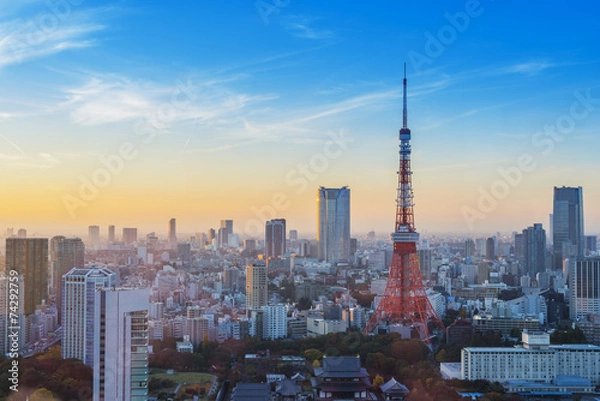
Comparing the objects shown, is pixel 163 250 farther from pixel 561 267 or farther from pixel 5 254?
pixel 561 267

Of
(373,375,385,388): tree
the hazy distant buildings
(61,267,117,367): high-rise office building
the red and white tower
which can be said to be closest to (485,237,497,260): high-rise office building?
the red and white tower

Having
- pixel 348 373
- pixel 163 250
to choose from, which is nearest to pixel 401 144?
pixel 348 373

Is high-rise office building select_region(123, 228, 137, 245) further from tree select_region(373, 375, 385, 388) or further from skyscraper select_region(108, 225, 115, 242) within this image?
tree select_region(373, 375, 385, 388)

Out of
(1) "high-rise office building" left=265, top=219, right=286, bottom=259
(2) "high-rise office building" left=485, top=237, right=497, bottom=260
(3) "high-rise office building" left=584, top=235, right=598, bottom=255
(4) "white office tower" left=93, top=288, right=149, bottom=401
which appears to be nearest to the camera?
(4) "white office tower" left=93, top=288, right=149, bottom=401

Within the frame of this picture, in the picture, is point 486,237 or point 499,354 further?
point 486,237

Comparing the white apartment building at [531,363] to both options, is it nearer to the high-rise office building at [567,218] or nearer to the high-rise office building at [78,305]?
the high-rise office building at [78,305]

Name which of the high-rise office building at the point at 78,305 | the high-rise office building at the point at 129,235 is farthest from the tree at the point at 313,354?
the high-rise office building at the point at 129,235

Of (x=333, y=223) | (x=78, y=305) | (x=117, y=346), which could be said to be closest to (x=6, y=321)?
(x=78, y=305)
